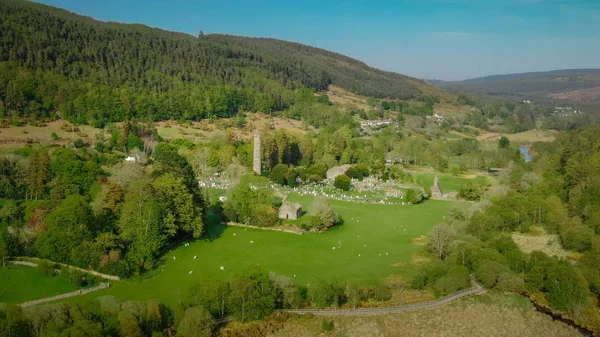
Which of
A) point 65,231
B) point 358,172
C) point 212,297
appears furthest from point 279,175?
point 212,297

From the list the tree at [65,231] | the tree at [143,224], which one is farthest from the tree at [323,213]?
the tree at [65,231]

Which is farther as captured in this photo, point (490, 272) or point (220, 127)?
point (220, 127)

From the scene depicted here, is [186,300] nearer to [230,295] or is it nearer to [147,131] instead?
[230,295]

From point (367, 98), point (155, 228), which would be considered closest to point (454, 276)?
point (155, 228)

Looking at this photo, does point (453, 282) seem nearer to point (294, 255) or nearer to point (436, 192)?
point (294, 255)

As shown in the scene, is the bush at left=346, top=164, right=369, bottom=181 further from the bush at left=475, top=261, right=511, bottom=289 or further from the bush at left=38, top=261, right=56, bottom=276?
the bush at left=38, top=261, right=56, bottom=276

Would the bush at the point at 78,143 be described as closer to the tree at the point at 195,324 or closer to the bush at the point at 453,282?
the tree at the point at 195,324
